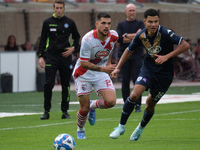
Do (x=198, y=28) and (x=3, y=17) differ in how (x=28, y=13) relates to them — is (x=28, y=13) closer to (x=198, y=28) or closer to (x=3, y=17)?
(x=3, y=17)

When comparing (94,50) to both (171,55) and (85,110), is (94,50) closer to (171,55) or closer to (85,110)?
(85,110)

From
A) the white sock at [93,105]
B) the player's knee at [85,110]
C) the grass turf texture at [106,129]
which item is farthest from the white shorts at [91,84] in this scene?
the grass turf texture at [106,129]

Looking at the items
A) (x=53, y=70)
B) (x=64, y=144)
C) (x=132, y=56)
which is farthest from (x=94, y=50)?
(x=132, y=56)

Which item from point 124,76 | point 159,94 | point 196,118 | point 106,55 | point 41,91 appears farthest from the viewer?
point 41,91

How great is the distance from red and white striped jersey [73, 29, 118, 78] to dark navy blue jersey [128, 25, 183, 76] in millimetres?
646

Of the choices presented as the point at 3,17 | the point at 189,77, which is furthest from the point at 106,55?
the point at 189,77

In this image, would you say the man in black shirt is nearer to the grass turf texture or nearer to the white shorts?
the grass turf texture

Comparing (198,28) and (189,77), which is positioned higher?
(198,28)

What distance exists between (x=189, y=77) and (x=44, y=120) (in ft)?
45.4

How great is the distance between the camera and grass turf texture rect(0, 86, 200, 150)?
8.22 metres

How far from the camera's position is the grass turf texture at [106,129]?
8219 mm

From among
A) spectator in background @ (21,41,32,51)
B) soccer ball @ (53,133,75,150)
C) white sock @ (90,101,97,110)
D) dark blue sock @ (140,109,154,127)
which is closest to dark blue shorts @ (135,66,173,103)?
dark blue sock @ (140,109,154,127)

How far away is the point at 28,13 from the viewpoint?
22.7 m

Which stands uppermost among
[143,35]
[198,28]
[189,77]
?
[143,35]
